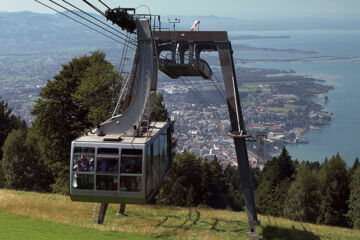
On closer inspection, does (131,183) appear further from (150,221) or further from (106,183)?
(150,221)

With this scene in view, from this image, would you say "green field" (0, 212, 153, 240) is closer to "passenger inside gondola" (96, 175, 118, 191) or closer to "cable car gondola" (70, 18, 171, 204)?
"cable car gondola" (70, 18, 171, 204)

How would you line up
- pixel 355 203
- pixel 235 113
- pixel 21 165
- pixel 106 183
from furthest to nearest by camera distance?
pixel 21 165 → pixel 355 203 → pixel 235 113 → pixel 106 183

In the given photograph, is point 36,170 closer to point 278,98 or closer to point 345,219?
point 345,219

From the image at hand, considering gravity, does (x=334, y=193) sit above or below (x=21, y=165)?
below

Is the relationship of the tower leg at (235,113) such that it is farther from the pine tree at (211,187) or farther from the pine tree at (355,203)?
the pine tree at (211,187)

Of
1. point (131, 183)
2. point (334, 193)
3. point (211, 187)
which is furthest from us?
point (211, 187)

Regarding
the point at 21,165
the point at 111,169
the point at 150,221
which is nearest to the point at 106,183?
the point at 111,169

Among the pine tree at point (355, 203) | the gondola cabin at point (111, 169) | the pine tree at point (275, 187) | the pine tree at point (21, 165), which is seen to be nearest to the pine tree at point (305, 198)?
the pine tree at point (355, 203)
